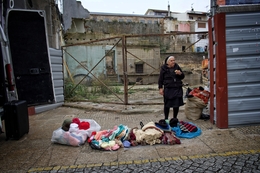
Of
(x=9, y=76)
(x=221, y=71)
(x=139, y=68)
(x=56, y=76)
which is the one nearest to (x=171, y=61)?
(x=221, y=71)

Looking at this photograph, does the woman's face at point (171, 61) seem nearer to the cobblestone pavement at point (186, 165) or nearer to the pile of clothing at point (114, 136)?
the pile of clothing at point (114, 136)

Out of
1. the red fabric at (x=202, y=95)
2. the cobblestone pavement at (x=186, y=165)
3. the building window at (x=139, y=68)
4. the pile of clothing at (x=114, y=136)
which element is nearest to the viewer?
the cobblestone pavement at (x=186, y=165)

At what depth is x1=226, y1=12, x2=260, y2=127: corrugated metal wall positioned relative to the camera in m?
3.96

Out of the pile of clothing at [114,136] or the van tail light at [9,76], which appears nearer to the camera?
the pile of clothing at [114,136]

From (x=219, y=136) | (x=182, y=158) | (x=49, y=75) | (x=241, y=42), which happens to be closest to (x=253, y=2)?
(x=241, y=42)

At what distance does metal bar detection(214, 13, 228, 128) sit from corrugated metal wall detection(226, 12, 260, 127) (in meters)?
0.09

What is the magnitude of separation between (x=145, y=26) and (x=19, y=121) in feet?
74.8

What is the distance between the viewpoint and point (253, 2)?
3969 mm

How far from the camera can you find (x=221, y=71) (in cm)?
399

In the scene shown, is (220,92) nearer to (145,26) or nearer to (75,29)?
(75,29)

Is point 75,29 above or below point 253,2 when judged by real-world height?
above

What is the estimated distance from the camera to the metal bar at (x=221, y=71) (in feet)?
12.9

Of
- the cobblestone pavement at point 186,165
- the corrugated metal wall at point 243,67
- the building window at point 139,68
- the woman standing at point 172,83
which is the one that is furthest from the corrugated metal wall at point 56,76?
the building window at point 139,68

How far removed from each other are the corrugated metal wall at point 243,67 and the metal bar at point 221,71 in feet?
0.30
